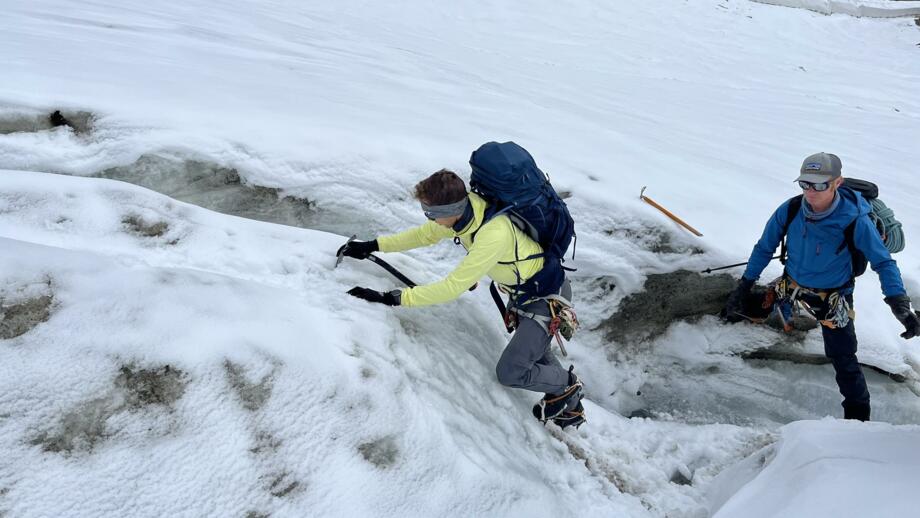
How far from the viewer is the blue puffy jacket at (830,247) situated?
353cm

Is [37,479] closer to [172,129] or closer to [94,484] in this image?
[94,484]

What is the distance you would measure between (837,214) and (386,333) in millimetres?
3184

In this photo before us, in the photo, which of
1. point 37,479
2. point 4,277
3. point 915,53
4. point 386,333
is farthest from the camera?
point 915,53

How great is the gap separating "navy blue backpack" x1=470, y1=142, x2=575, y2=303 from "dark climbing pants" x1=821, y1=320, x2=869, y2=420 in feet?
7.56

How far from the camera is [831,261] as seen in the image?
380 centimetres

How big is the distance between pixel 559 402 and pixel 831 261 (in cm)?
221

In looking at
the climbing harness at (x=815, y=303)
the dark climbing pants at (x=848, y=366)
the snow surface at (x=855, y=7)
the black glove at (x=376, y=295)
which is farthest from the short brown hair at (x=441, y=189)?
the snow surface at (x=855, y=7)

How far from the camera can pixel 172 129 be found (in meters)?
4.60

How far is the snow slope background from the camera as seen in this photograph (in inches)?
101

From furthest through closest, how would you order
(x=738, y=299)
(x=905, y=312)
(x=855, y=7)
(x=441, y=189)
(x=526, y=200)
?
(x=855, y=7), (x=738, y=299), (x=905, y=312), (x=526, y=200), (x=441, y=189)

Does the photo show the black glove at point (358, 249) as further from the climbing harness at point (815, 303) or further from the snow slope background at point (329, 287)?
the climbing harness at point (815, 303)

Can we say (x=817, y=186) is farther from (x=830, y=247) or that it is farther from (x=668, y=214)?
(x=668, y=214)

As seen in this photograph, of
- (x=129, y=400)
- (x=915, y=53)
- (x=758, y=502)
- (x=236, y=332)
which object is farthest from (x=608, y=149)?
(x=915, y=53)

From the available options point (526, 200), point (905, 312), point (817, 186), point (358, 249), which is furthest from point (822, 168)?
point (358, 249)
